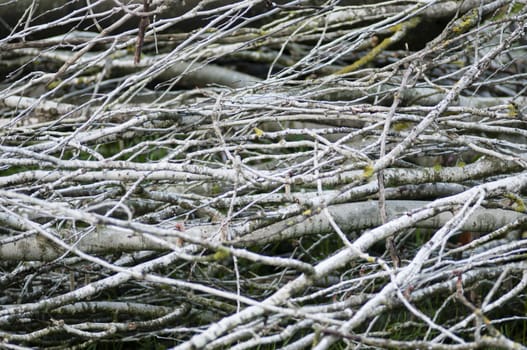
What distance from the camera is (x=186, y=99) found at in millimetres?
3578

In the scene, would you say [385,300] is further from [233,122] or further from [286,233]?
[233,122]

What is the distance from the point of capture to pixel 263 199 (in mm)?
2318

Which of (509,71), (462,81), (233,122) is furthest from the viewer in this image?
(509,71)

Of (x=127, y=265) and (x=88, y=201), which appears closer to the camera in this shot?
(x=88, y=201)

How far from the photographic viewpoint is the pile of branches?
1796 mm

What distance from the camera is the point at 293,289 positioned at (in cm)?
172

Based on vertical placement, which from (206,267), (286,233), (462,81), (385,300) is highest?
(462,81)

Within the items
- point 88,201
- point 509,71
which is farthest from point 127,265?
point 509,71

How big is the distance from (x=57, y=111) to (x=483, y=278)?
2.03 m

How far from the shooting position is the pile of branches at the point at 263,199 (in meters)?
1.80

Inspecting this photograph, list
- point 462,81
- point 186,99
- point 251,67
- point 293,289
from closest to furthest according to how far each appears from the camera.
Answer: point 293,289 → point 462,81 → point 186,99 → point 251,67

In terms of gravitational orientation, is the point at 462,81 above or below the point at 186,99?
above

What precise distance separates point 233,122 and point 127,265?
0.70m

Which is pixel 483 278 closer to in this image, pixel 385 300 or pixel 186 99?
pixel 385 300
